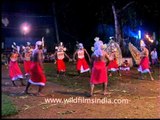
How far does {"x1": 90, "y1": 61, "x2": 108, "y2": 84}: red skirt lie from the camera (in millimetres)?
12695

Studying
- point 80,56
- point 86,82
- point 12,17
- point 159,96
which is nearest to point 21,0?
point 12,17

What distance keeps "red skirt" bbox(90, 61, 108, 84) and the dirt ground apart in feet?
1.69

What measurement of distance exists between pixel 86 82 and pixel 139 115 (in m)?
6.92

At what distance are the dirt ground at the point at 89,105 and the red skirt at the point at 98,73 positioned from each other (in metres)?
0.52

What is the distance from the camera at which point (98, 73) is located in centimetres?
1275

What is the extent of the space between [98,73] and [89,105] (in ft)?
6.12

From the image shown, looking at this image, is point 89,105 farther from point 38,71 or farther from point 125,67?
point 125,67

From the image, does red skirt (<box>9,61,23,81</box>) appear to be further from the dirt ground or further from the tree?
the tree

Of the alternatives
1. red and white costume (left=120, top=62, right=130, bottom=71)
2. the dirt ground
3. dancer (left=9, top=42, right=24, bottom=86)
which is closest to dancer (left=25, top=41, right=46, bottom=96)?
the dirt ground

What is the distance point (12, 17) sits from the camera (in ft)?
116

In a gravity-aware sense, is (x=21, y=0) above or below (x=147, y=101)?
above

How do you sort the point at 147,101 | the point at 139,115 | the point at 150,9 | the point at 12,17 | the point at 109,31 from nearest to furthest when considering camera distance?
the point at 139,115 → the point at 147,101 → the point at 150,9 → the point at 12,17 → the point at 109,31

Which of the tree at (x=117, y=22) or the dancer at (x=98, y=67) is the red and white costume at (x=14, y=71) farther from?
the tree at (x=117, y=22)

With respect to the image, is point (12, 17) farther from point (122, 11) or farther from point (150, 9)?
point (150, 9)
